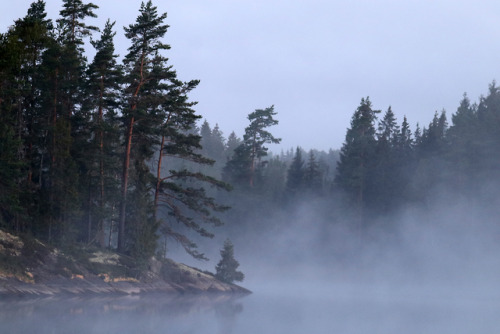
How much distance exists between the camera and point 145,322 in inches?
896

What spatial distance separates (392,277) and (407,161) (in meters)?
18.7

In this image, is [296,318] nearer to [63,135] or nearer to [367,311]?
[367,311]

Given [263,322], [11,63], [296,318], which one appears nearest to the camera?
[263,322]

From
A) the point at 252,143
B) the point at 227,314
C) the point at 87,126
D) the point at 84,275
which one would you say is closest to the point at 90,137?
the point at 87,126

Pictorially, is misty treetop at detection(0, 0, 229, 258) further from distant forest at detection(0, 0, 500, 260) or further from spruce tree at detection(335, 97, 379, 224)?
spruce tree at detection(335, 97, 379, 224)

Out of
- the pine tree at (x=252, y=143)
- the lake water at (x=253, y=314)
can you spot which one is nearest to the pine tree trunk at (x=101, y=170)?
the lake water at (x=253, y=314)

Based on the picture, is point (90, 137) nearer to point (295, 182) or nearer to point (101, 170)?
point (101, 170)

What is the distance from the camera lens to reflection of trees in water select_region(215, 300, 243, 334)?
23139 millimetres

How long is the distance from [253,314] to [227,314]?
4.64ft

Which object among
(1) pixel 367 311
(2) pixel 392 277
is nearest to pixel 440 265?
(2) pixel 392 277

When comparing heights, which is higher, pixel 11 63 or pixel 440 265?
pixel 11 63

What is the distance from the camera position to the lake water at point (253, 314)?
2132 centimetres

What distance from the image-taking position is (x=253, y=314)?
95.9ft

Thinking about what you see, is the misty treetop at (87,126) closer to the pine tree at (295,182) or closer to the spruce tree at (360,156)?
the spruce tree at (360,156)
